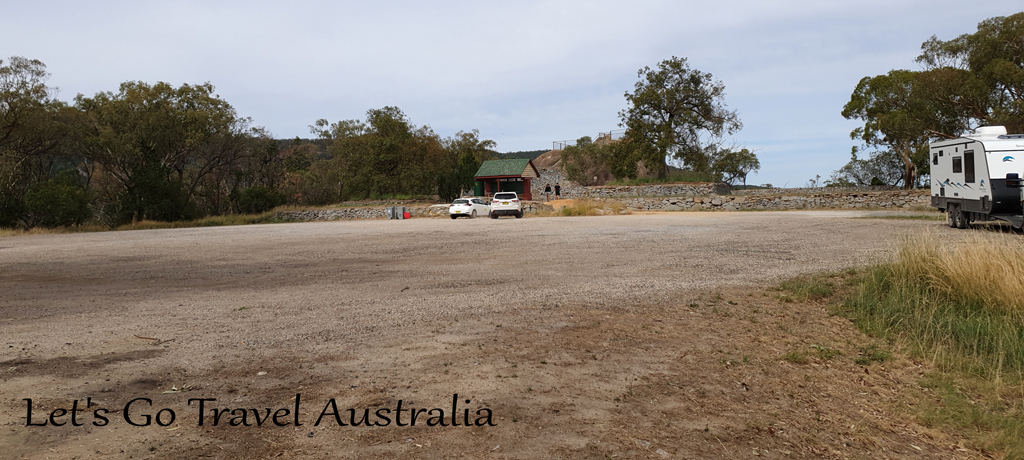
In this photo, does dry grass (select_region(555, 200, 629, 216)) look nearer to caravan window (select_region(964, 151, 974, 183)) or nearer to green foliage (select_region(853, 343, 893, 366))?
caravan window (select_region(964, 151, 974, 183))

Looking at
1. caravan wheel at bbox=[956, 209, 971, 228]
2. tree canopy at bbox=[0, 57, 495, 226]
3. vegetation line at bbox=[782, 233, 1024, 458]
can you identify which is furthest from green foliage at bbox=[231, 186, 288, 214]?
vegetation line at bbox=[782, 233, 1024, 458]

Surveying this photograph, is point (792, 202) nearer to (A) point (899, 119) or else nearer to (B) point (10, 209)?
(A) point (899, 119)

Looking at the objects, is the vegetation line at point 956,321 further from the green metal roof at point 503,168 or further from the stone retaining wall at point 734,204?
the green metal roof at point 503,168

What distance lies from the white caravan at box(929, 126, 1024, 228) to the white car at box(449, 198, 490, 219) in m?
25.1

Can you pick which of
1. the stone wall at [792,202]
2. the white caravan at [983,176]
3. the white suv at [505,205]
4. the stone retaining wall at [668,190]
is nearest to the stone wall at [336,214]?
the white suv at [505,205]

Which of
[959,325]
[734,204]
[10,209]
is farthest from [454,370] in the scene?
[734,204]

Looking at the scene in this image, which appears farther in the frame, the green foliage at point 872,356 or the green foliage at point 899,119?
the green foliage at point 899,119

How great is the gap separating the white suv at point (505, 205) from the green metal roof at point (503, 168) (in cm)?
1921

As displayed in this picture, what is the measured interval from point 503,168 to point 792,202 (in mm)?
26641

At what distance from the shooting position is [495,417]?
397 cm

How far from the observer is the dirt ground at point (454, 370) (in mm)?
3662

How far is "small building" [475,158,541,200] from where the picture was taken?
57.9m

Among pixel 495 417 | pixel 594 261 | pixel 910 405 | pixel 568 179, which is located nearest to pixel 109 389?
pixel 495 417

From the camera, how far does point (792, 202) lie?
4012 centimetres
